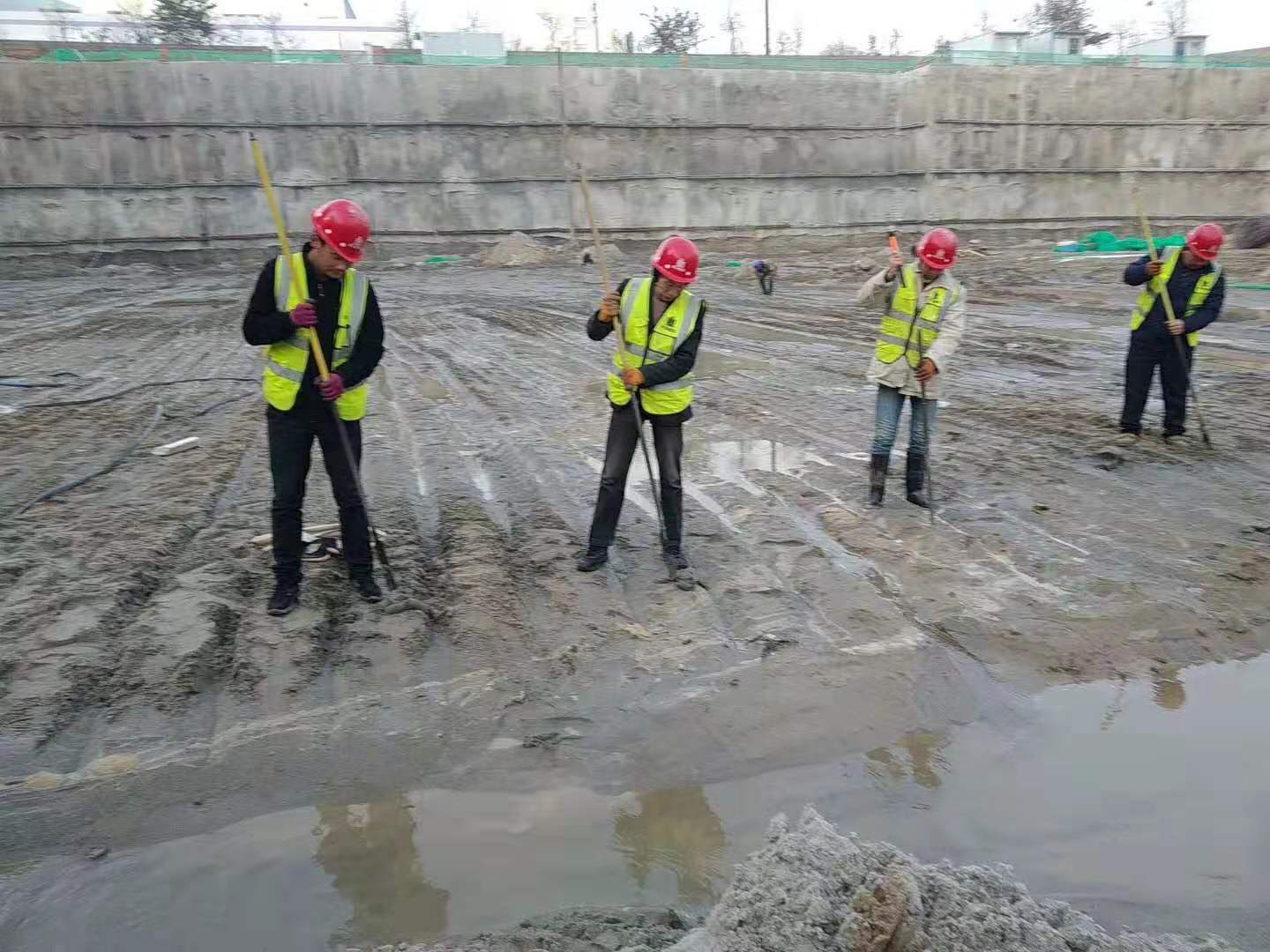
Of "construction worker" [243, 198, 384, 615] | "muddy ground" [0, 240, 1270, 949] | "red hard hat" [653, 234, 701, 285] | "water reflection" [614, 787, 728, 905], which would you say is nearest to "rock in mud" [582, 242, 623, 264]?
"muddy ground" [0, 240, 1270, 949]

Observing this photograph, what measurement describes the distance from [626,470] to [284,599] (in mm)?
2027

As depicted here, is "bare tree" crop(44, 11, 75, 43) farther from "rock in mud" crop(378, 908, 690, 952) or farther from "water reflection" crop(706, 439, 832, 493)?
"rock in mud" crop(378, 908, 690, 952)

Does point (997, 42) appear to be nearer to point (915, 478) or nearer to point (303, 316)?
point (915, 478)

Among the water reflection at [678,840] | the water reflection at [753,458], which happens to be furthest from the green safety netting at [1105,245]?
the water reflection at [678,840]

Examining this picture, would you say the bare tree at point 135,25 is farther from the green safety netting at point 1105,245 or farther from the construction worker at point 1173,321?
the construction worker at point 1173,321

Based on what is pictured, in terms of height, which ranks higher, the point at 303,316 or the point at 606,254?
the point at 303,316

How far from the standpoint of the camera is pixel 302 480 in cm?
505

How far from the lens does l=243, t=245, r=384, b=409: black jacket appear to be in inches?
184

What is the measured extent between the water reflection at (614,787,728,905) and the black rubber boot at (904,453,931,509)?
371 cm

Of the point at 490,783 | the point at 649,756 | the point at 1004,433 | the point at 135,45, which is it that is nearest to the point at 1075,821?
the point at 649,756

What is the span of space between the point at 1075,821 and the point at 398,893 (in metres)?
2.54

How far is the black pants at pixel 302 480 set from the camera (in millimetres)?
4953

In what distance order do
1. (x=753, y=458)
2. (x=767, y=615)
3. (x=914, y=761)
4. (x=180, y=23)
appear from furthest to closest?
1. (x=180, y=23)
2. (x=753, y=458)
3. (x=767, y=615)
4. (x=914, y=761)

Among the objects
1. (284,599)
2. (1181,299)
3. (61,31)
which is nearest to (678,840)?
(284,599)
